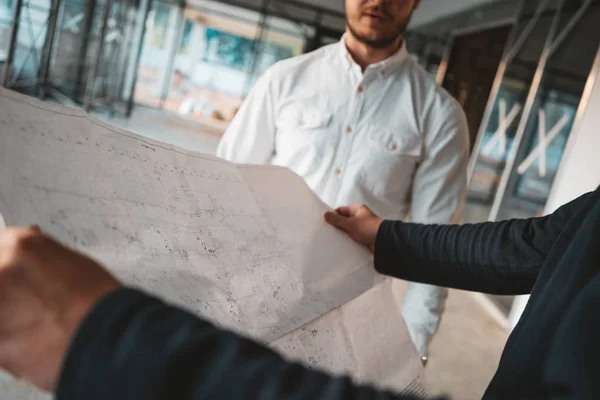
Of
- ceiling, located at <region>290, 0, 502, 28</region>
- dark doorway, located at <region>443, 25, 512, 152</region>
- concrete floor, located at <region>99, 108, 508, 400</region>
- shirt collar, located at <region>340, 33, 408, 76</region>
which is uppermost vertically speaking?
ceiling, located at <region>290, 0, 502, 28</region>

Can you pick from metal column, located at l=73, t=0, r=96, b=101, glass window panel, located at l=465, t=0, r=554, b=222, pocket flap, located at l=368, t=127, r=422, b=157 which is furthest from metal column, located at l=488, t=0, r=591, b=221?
metal column, located at l=73, t=0, r=96, b=101

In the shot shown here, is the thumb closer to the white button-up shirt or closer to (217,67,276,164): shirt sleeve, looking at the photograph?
the white button-up shirt

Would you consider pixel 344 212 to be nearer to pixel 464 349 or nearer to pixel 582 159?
pixel 464 349

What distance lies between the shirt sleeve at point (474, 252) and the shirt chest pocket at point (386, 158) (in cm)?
48

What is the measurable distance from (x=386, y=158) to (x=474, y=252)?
2.00 feet

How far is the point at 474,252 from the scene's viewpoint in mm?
926

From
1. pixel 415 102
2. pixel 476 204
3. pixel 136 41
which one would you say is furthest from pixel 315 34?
pixel 415 102

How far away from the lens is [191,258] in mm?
671

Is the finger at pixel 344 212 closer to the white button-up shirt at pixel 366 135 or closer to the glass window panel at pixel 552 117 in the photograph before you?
the white button-up shirt at pixel 366 135

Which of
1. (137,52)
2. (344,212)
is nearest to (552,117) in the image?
(344,212)

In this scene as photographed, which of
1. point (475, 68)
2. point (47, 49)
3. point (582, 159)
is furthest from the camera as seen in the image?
point (47, 49)

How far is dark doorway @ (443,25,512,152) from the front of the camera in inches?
260

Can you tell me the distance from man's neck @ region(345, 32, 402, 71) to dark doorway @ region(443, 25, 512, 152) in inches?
201

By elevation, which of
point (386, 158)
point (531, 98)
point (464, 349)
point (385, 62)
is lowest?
point (464, 349)
